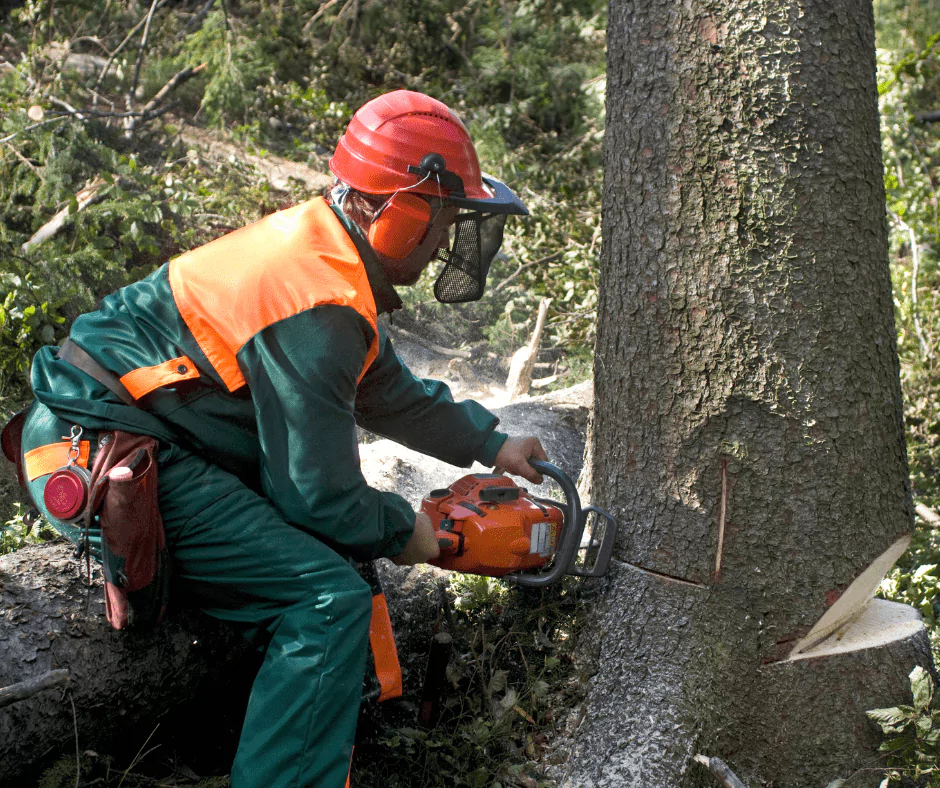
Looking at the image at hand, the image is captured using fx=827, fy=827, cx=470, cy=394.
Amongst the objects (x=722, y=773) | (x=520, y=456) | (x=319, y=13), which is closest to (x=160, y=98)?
(x=319, y=13)

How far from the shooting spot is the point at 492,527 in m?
2.36

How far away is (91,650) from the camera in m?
2.09

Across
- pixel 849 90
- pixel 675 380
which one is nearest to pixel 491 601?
pixel 675 380

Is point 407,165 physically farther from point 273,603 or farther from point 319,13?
point 319,13

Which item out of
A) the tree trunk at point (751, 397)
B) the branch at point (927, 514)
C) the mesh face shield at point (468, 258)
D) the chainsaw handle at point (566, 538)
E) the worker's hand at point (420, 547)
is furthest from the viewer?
the branch at point (927, 514)

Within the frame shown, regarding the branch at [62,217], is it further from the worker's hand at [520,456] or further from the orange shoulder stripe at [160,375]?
the worker's hand at [520,456]

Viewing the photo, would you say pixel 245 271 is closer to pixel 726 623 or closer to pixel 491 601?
pixel 491 601

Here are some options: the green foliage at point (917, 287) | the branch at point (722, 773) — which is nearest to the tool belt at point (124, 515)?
the branch at point (722, 773)

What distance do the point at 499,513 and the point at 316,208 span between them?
100 cm

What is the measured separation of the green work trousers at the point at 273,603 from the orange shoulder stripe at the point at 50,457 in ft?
0.09

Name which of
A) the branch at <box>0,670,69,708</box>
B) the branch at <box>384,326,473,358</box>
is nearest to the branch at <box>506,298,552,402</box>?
the branch at <box>384,326,473,358</box>

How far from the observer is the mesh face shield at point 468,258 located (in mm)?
2531

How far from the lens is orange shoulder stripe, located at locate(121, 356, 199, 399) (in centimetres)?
207

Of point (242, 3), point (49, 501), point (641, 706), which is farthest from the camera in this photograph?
point (242, 3)
